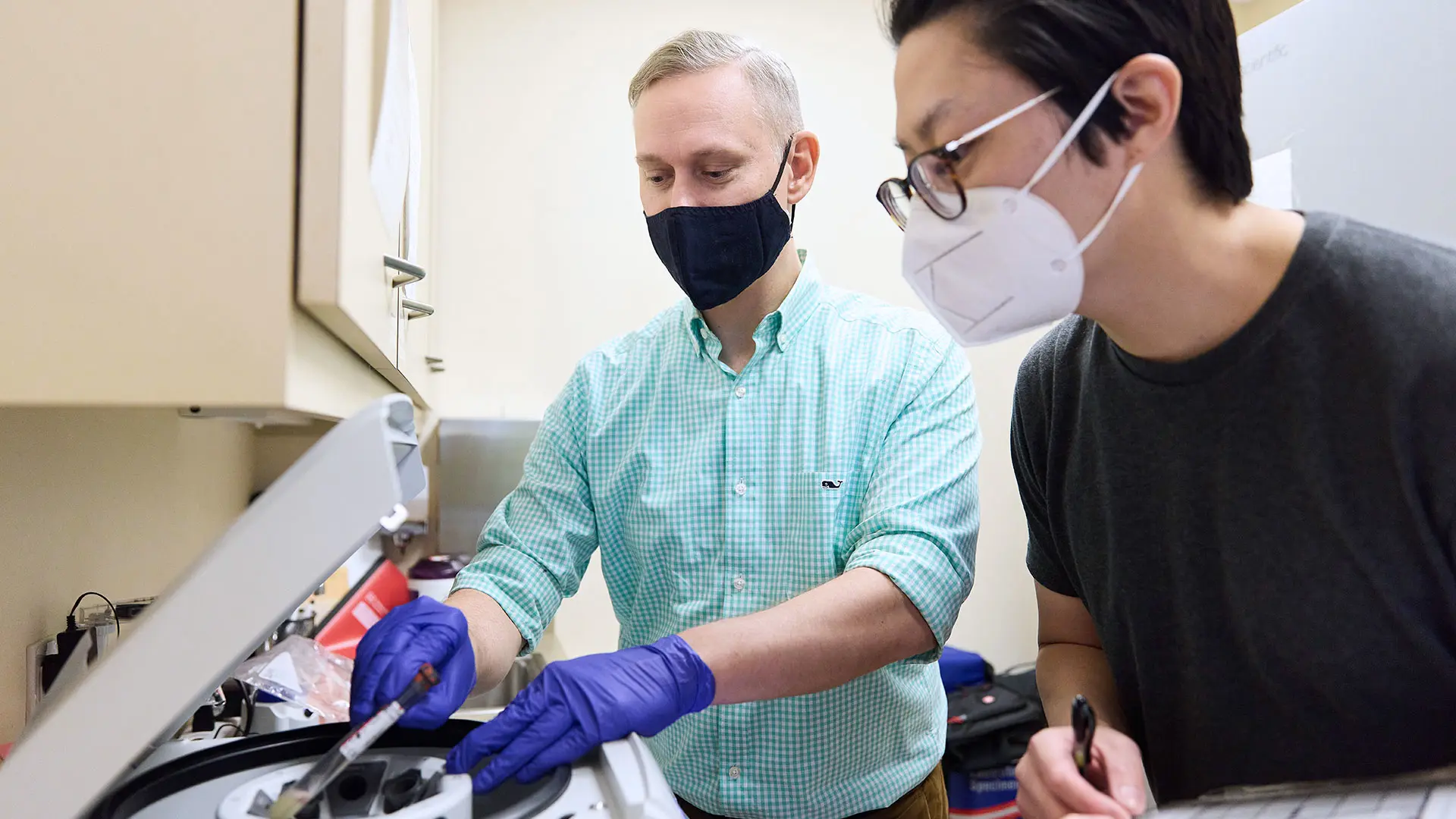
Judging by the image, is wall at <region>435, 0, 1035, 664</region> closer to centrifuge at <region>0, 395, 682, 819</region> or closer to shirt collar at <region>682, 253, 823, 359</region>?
shirt collar at <region>682, 253, 823, 359</region>

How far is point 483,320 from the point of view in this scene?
9.13ft

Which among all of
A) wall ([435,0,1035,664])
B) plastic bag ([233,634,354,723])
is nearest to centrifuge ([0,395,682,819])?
plastic bag ([233,634,354,723])

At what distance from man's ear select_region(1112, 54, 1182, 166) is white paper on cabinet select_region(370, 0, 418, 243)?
61cm

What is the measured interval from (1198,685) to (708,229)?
84 centimetres

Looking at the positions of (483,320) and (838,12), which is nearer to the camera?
(483,320)

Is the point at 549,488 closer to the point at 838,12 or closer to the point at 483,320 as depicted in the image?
the point at 483,320

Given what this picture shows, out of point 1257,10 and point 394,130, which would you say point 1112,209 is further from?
point 1257,10

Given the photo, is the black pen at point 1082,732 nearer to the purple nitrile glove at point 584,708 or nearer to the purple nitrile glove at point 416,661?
the purple nitrile glove at point 584,708

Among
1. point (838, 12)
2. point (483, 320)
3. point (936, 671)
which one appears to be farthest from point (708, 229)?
point (838, 12)

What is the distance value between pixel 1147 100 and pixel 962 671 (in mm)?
2351

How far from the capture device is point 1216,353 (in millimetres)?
817

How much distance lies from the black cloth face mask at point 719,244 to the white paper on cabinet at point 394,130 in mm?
395

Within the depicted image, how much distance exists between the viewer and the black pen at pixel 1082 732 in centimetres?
74

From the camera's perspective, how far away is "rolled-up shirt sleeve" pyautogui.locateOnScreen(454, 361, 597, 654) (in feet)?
4.04
